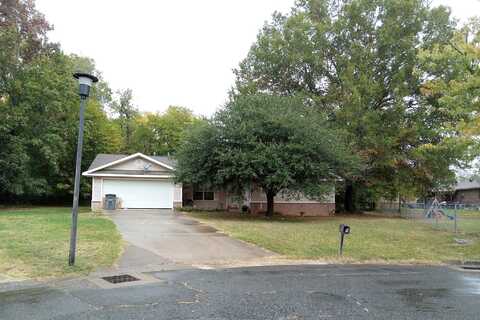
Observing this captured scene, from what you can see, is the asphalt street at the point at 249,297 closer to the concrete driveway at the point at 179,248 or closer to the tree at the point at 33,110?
the concrete driveway at the point at 179,248

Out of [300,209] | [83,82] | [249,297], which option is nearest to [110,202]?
[300,209]

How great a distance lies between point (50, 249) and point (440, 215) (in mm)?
21774

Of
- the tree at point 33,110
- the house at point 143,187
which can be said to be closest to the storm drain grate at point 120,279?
the house at point 143,187

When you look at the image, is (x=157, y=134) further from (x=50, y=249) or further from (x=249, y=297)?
(x=249, y=297)

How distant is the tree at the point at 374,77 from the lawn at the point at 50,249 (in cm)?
1732

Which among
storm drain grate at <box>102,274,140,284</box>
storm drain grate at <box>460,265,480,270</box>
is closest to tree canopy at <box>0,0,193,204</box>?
storm drain grate at <box>102,274,140,284</box>

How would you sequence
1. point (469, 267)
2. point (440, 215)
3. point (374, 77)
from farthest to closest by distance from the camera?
1. point (374, 77)
2. point (440, 215)
3. point (469, 267)

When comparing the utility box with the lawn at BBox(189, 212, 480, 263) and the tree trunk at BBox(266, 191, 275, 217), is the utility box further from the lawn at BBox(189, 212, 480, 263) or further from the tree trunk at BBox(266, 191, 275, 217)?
the lawn at BBox(189, 212, 480, 263)

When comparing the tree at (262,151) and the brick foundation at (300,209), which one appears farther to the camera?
the brick foundation at (300,209)

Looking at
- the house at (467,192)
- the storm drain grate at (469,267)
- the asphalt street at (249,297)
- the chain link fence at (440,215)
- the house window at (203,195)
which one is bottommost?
the storm drain grate at (469,267)

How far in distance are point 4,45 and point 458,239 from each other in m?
26.1

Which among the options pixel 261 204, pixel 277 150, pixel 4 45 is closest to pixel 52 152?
pixel 4 45

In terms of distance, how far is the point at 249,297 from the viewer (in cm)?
584

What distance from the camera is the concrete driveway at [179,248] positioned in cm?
874
